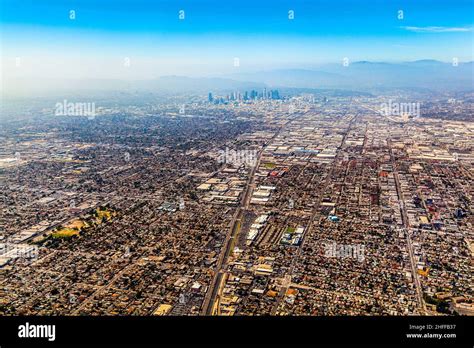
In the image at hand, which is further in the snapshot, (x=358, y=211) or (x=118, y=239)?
(x=358, y=211)

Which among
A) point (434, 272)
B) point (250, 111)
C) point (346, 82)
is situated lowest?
point (434, 272)

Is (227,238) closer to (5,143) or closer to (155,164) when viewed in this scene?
(155,164)

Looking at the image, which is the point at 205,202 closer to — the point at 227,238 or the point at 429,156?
the point at 227,238

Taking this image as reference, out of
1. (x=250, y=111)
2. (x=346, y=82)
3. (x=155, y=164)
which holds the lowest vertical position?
(x=155, y=164)

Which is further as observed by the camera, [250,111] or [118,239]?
[250,111]

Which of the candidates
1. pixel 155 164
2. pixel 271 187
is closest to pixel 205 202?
A: pixel 271 187

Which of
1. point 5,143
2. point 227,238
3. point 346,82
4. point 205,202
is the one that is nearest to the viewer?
point 227,238

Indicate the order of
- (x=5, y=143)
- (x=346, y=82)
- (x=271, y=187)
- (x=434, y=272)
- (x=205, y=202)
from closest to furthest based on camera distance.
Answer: (x=434, y=272) < (x=205, y=202) < (x=271, y=187) < (x=5, y=143) < (x=346, y=82)

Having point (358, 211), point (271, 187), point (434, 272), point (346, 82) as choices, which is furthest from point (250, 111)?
point (346, 82)
